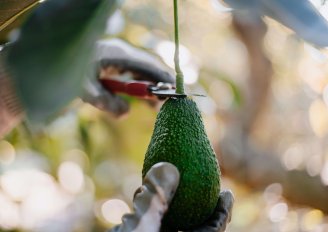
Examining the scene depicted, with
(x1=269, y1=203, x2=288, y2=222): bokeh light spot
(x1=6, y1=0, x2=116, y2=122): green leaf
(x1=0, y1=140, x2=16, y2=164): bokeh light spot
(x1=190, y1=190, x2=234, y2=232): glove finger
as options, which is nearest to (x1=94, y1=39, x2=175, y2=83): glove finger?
(x1=190, y1=190, x2=234, y2=232): glove finger

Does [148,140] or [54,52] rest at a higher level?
[54,52]

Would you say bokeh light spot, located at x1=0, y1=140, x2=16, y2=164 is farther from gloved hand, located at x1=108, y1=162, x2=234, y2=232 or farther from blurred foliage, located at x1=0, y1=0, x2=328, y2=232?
gloved hand, located at x1=108, y1=162, x2=234, y2=232

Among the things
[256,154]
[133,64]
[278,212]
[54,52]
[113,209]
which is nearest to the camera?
[54,52]

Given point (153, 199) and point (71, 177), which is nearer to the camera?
point (153, 199)

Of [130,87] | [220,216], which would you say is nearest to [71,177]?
[130,87]

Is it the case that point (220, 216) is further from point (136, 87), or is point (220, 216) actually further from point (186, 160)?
point (136, 87)

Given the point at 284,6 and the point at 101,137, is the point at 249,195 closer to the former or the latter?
the point at 101,137
